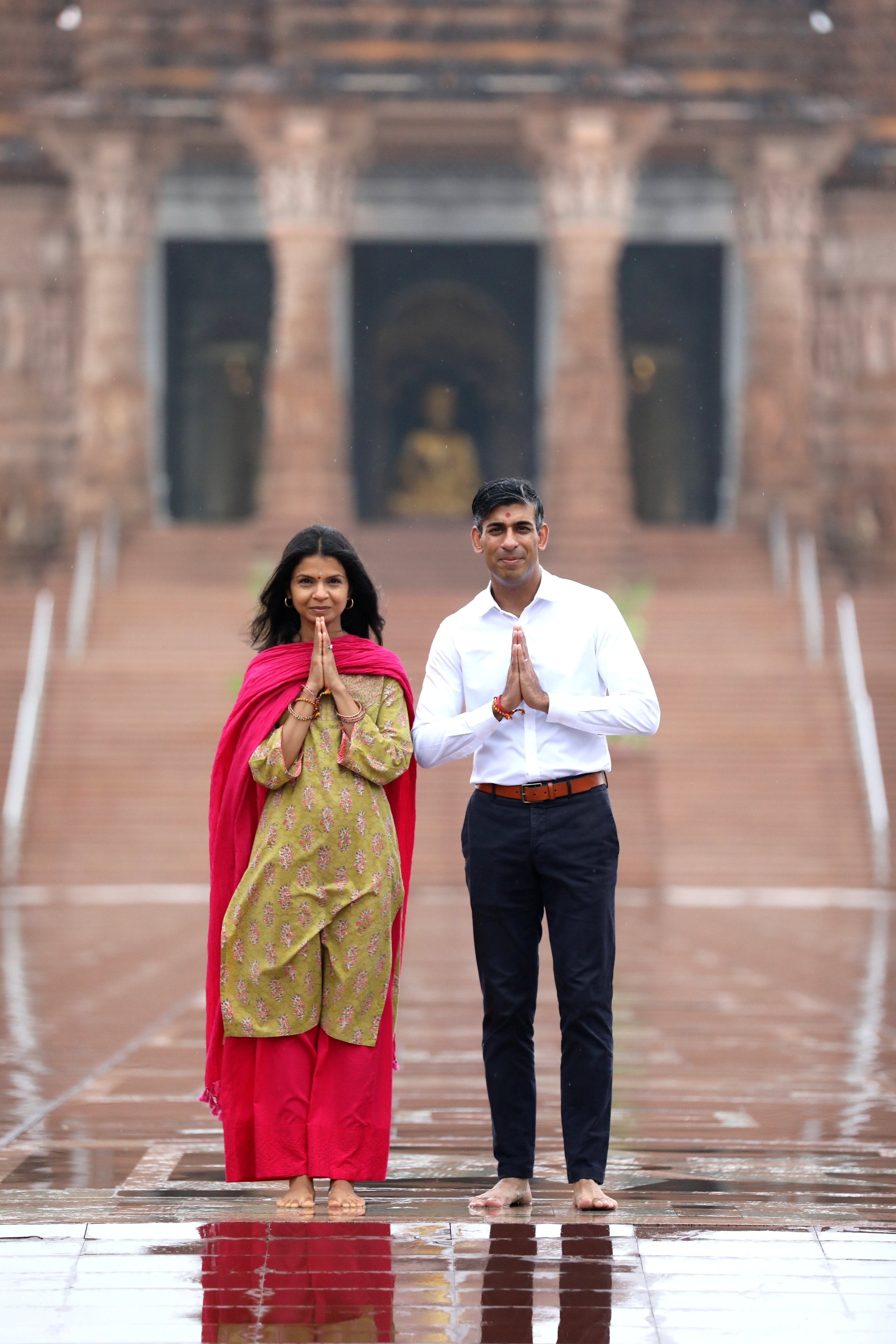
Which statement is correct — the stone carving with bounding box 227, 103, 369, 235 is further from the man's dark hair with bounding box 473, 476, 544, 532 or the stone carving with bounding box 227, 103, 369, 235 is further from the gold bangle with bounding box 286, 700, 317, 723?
the gold bangle with bounding box 286, 700, 317, 723

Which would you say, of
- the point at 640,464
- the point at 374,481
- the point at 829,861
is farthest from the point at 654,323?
the point at 829,861

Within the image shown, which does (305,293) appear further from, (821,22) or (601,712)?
(601,712)

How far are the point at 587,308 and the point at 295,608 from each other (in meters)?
23.0

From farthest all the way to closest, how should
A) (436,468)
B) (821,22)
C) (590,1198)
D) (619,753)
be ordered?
(436,468) < (821,22) < (619,753) < (590,1198)

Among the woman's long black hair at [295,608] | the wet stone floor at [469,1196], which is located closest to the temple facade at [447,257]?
the wet stone floor at [469,1196]

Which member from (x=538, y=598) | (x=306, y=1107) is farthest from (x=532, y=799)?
(x=306, y=1107)

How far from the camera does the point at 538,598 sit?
509 cm

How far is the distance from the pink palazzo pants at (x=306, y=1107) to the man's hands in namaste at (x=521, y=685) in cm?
74

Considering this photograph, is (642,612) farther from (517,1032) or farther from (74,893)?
(517,1032)

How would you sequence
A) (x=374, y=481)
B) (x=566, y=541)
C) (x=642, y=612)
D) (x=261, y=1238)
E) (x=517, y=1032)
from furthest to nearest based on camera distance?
(x=374, y=481) → (x=566, y=541) → (x=642, y=612) → (x=517, y=1032) → (x=261, y=1238)

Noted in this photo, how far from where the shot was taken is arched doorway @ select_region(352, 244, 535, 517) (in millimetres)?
31859

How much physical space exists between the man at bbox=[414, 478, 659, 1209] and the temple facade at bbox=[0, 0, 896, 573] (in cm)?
2267

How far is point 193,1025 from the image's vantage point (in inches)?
343

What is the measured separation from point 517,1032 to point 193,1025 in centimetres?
389
